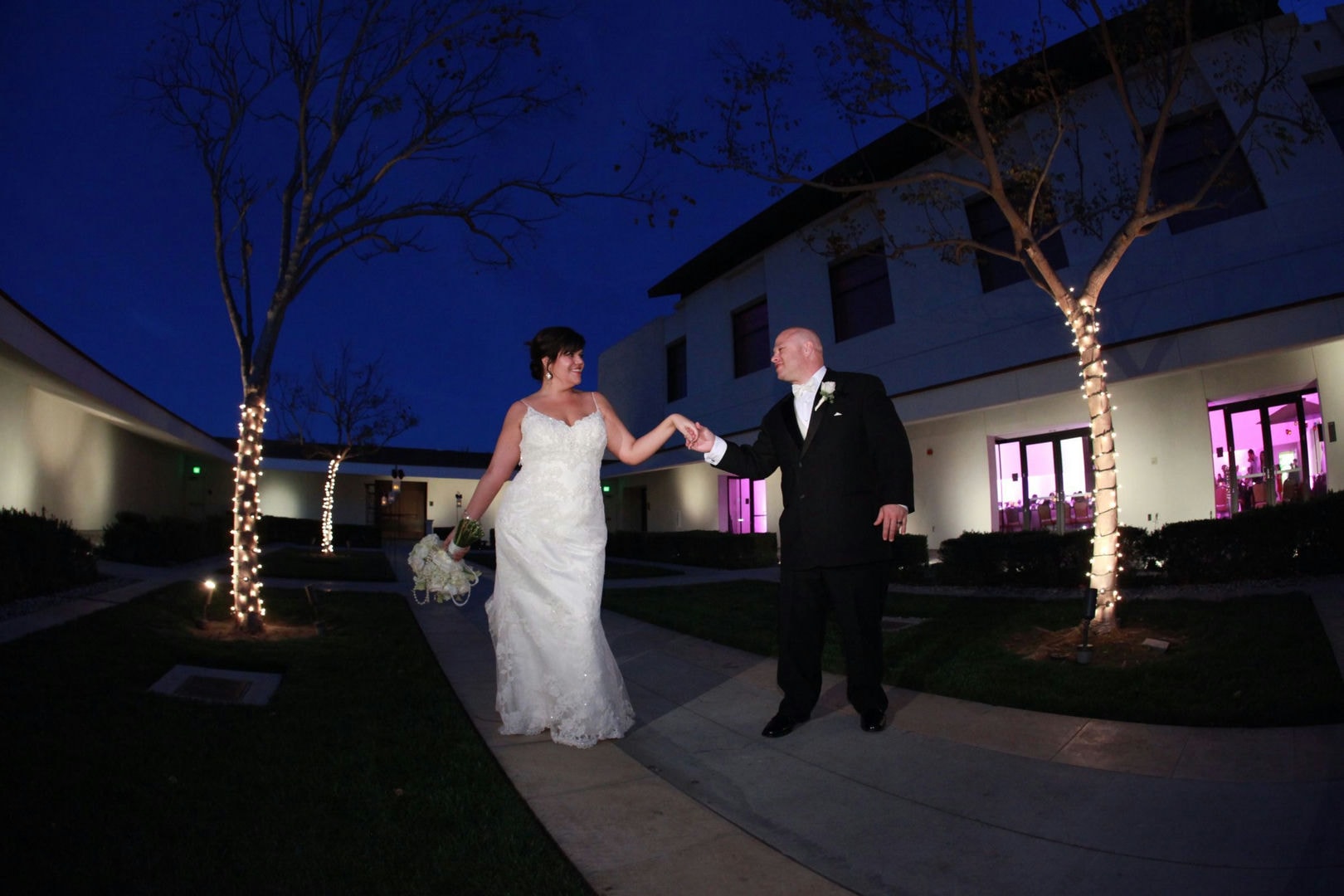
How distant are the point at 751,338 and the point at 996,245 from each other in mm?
8259

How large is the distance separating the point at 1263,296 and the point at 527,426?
1144cm

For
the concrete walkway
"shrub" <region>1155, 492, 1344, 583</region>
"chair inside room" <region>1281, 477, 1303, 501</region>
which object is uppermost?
"chair inside room" <region>1281, 477, 1303, 501</region>

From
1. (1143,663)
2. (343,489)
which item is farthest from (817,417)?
(343,489)

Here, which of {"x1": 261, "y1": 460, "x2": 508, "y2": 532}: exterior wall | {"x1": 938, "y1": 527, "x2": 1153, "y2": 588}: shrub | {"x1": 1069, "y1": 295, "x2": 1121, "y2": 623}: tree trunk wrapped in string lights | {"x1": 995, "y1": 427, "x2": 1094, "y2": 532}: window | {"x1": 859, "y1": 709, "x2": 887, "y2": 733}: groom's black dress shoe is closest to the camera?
{"x1": 859, "y1": 709, "x2": 887, "y2": 733}: groom's black dress shoe

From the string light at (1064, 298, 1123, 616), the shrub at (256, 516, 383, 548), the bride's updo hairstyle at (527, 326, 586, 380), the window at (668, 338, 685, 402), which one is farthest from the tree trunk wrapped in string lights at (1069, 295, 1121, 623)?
the shrub at (256, 516, 383, 548)

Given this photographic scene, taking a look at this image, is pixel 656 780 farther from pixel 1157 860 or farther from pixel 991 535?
pixel 991 535

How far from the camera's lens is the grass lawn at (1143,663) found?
13.4 feet

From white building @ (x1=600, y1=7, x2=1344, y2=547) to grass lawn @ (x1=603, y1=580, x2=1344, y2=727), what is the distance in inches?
223

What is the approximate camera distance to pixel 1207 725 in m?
3.93

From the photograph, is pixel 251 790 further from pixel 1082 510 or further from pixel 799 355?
pixel 1082 510

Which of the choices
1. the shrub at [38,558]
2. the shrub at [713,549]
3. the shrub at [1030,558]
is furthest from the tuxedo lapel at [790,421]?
the shrub at [713,549]

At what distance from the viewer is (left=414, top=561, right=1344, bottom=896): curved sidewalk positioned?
7.91ft

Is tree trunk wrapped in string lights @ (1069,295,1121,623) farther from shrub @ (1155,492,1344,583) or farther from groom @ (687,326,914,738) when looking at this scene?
shrub @ (1155,492,1344,583)

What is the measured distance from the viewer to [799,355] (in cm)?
438
